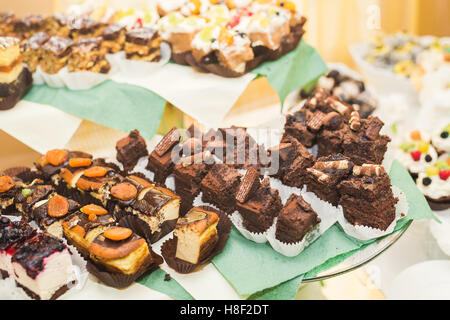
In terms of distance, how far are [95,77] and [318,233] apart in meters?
1.54

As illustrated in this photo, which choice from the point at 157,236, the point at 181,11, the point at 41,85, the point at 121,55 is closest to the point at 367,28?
the point at 181,11

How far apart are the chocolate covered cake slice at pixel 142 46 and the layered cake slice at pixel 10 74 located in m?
0.60

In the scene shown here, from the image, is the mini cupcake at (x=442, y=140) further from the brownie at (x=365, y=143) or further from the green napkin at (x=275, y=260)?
the green napkin at (x=275, y=260)

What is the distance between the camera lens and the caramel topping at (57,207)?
181cm

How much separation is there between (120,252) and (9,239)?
421 mm

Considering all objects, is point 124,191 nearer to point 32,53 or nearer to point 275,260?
point 275,260

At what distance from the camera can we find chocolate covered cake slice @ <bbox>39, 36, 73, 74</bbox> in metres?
2.47

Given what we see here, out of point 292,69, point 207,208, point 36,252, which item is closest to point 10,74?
point 36,252

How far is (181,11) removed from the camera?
3061 millimetres

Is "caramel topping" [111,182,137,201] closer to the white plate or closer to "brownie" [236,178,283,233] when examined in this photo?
"brownie" [236,178,283,233]

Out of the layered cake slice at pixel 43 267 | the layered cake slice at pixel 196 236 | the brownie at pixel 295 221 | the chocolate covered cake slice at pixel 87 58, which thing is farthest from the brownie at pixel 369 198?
the chocolate covered cake slice at pixel 87 58

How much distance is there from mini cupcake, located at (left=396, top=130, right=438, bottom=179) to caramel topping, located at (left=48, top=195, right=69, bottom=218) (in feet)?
6.67

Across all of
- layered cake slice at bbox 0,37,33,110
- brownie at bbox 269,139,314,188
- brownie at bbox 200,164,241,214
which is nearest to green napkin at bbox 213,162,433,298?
brownie at bbox 200,164,241,214
